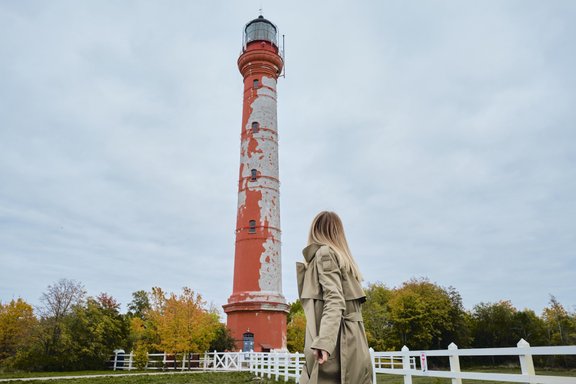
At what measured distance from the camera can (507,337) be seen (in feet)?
130

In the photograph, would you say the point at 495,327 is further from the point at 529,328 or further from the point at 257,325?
the point at 257,325

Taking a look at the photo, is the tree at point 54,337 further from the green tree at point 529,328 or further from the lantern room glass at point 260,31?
the green tree at point 529,328

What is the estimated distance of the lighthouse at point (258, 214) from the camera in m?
23.1

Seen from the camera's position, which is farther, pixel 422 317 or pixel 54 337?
pixel 422 317

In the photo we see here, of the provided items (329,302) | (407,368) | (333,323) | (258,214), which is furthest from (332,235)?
(258,214)

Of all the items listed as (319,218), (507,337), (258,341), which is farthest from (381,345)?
(319,218)

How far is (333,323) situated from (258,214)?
872 inches

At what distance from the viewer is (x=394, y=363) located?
11.6 metres

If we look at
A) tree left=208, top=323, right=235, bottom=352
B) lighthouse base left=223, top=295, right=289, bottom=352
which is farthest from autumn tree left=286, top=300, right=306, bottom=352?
lighthouse base left=223, top=295, right=289, bottom=352

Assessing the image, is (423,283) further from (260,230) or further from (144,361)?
(144,361)

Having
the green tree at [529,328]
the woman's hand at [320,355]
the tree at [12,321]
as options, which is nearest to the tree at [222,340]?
the tree at [12,321]

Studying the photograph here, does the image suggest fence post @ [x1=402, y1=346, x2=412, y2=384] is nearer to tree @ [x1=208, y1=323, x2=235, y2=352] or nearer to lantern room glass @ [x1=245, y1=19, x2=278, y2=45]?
tree @ [x1=208, y1=323, x2=235, y2=352]

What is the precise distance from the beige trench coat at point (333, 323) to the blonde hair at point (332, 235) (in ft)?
0.29

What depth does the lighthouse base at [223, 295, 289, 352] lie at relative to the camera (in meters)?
22.9
